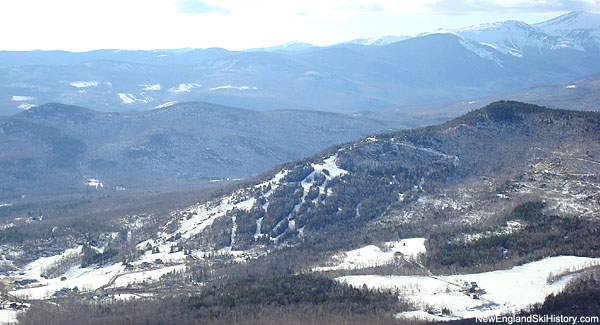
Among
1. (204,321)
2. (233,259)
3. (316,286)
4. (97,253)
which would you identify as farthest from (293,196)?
(204,321)

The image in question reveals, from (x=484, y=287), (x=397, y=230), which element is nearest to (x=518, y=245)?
(x=484, y=287)

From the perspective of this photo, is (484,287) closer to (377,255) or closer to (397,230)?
(377,255)

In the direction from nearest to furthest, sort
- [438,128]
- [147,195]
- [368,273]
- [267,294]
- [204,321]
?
[204,321] → [267,294] → [368,273] → [438,128] → [147,195]

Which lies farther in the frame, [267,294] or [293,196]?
[293,196]

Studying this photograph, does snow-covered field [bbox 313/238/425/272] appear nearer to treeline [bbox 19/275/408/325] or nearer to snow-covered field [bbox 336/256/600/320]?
snow-covered field [bbox 336/256/600/320]

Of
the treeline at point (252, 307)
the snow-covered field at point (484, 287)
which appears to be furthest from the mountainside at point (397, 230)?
the treeline at point (252, 307)

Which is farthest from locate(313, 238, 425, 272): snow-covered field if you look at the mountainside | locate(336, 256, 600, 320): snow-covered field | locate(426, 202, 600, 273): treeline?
locate(336, 256, 600, 320): snow-covered field

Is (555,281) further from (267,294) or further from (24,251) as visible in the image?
(24,251)
